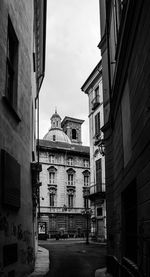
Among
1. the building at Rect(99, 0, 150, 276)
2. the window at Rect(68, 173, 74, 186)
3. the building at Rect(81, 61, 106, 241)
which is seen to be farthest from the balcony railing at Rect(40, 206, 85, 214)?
the building at Rect(99, 0, 150, 276)

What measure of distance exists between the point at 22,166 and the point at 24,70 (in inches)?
126

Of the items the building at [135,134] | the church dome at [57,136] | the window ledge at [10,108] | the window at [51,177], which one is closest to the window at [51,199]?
the window at [51,177]

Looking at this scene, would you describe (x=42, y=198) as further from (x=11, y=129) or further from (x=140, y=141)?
(x=140, y=141)

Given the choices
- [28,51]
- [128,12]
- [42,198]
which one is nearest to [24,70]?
[28,51]

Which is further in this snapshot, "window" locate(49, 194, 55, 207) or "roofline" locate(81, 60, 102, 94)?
"window" locate(49, 194, 55, 207)

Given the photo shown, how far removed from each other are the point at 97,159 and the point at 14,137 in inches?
1098

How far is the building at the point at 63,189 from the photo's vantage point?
53094mm

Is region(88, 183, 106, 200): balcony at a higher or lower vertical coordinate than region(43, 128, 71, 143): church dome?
lower

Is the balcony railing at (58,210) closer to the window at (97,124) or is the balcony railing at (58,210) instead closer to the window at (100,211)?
the window at (100,211)

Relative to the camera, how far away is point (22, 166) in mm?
10883

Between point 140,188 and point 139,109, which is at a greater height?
point 139,109

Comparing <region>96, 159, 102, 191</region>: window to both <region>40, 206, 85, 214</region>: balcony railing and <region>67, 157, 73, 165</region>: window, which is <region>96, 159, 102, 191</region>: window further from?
<region>67, 157, 73, 165</region>: window

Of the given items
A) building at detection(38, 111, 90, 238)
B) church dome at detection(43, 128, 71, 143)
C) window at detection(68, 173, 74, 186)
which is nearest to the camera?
building at detection(38, 111, 90, 238)

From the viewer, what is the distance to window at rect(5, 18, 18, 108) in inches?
384
